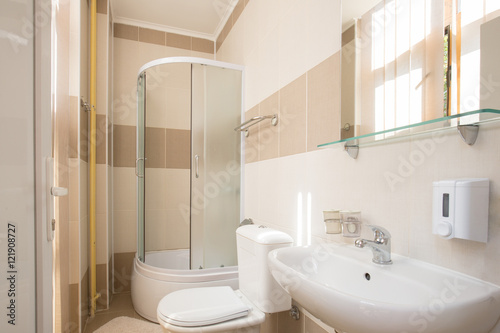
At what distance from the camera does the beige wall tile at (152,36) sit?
2844mm

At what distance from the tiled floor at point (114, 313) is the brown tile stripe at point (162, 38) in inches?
95.2

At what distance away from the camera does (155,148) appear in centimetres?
244

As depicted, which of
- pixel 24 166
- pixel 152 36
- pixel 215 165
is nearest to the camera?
pixel 24 166

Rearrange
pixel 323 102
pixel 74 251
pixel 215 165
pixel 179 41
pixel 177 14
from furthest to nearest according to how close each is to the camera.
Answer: pixel 179 41 → pixel 177 14 → pixel 215 165 → pixel 74 251 → pixel 323 102

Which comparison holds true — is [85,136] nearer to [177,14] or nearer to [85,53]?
[85,53]

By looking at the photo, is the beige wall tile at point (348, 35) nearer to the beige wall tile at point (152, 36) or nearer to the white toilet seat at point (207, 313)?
the white toilet seat at point (207, 313)

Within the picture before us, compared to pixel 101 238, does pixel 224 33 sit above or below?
above

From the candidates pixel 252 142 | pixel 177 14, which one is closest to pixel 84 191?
pixel 252 142

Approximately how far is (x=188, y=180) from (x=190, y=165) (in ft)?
0.46

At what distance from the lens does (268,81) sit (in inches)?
71.6

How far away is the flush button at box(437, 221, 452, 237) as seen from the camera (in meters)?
0.70

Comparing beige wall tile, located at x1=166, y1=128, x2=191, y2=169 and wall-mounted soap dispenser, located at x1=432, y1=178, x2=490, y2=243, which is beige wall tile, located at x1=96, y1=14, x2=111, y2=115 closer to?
beige wall tile, located at x1=166, y1=128, x2=191, y2=169

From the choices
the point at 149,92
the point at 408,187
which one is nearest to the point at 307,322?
the point at 408,187

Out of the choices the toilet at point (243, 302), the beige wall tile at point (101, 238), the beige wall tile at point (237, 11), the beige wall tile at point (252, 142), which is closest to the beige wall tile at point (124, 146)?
the beige wall tile at point (101, 238)
